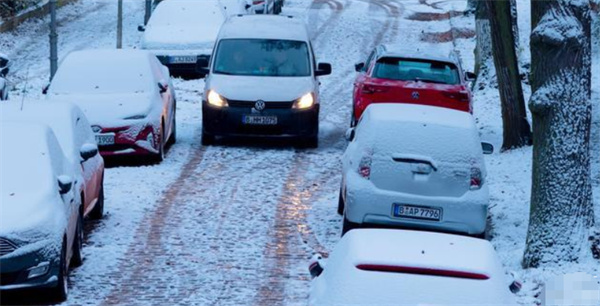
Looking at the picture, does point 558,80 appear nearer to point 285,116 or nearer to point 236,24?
point 285,116

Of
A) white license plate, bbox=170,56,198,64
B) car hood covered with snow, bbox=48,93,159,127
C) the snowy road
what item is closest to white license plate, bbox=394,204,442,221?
the snowy road

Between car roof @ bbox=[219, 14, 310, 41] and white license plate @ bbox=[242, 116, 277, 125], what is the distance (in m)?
2.05

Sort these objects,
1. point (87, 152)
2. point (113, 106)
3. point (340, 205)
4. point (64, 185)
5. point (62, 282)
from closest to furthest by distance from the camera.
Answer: point (62, 282) → point (64, 185) → point (87, 152) → point (340, 205) → point (113, 106)

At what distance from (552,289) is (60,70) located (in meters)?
12.3

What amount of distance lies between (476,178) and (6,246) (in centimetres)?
513

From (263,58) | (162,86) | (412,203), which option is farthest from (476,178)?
(263,58)

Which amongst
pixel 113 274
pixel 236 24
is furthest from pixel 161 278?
pixel 236 24

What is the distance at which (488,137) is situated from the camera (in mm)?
22375

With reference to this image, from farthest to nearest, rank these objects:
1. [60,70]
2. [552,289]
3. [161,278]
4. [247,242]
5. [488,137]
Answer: [488,137] < [60,70] < [247,242] < [161,278] < [552,289]

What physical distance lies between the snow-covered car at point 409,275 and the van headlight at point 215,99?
12.1m

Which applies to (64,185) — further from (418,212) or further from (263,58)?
(263,58)

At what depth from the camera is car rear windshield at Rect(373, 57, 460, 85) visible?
2045 cm

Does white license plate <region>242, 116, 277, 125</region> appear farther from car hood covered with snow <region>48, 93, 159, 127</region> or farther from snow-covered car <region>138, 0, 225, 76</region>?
snow-covered car <region>138, 0, 225, 76</region>

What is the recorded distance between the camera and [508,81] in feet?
68.1
